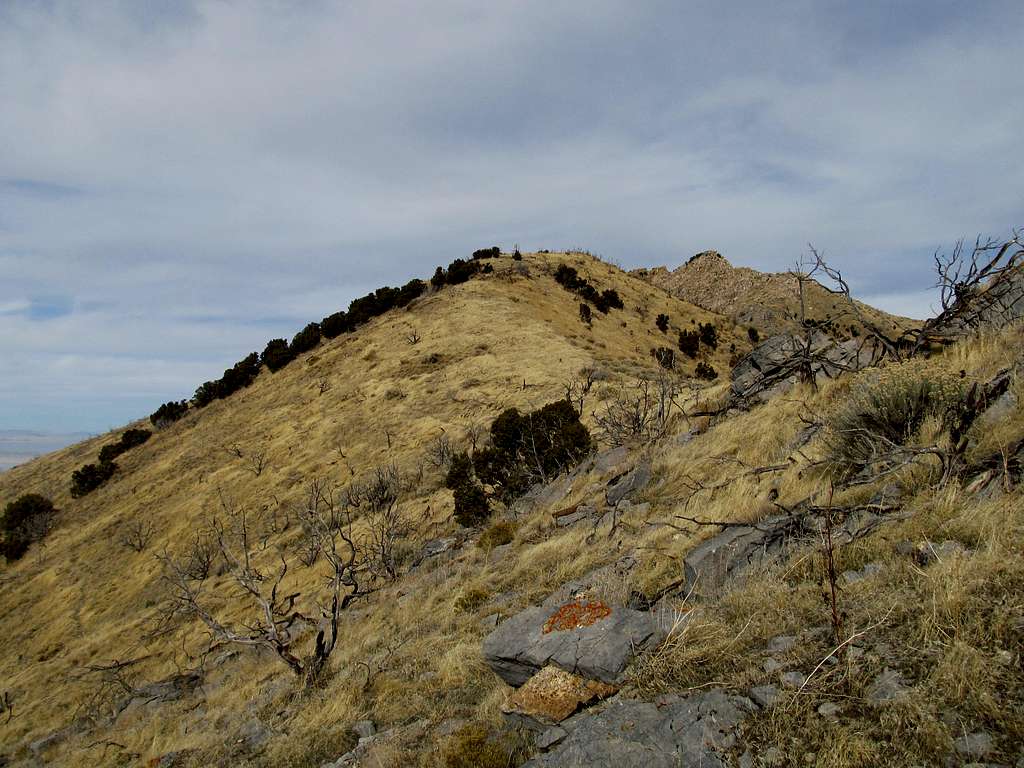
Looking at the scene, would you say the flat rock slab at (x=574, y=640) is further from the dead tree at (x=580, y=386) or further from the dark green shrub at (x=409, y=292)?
the dark green shrub at (x=409, y=292)

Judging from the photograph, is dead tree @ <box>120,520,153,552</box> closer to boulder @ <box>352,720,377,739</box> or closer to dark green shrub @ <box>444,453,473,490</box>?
dark green shrub @ <box>444,453,473,490</box>

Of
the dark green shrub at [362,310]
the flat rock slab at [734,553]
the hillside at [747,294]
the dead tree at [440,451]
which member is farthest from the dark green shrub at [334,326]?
the flat rock slab at [734,553]

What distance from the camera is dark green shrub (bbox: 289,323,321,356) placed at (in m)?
37.6

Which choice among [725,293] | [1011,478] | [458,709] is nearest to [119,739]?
[458,709]

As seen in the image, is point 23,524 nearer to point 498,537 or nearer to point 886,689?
point 498,537

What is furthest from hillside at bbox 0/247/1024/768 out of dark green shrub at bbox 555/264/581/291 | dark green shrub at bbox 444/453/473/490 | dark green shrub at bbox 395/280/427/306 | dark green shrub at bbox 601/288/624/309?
dark green shrub at bbox 555/264/581/291

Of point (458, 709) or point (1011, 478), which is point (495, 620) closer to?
point (458, 709)

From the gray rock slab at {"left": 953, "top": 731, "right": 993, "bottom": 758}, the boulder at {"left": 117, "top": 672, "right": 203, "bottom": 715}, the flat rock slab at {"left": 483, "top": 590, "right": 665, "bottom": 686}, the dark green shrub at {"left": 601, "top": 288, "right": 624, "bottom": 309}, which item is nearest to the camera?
the gray rock slab at {"left": 953, "top": 731, "right": 993, "bottom": 758}

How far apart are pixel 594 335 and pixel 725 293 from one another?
115 feet

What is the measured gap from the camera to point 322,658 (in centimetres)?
806

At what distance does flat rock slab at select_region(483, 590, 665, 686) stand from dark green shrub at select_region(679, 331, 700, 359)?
1342 inches

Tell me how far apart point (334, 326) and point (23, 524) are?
1940cm

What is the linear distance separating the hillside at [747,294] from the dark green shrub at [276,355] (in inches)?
1429

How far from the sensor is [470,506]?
1543 cm
